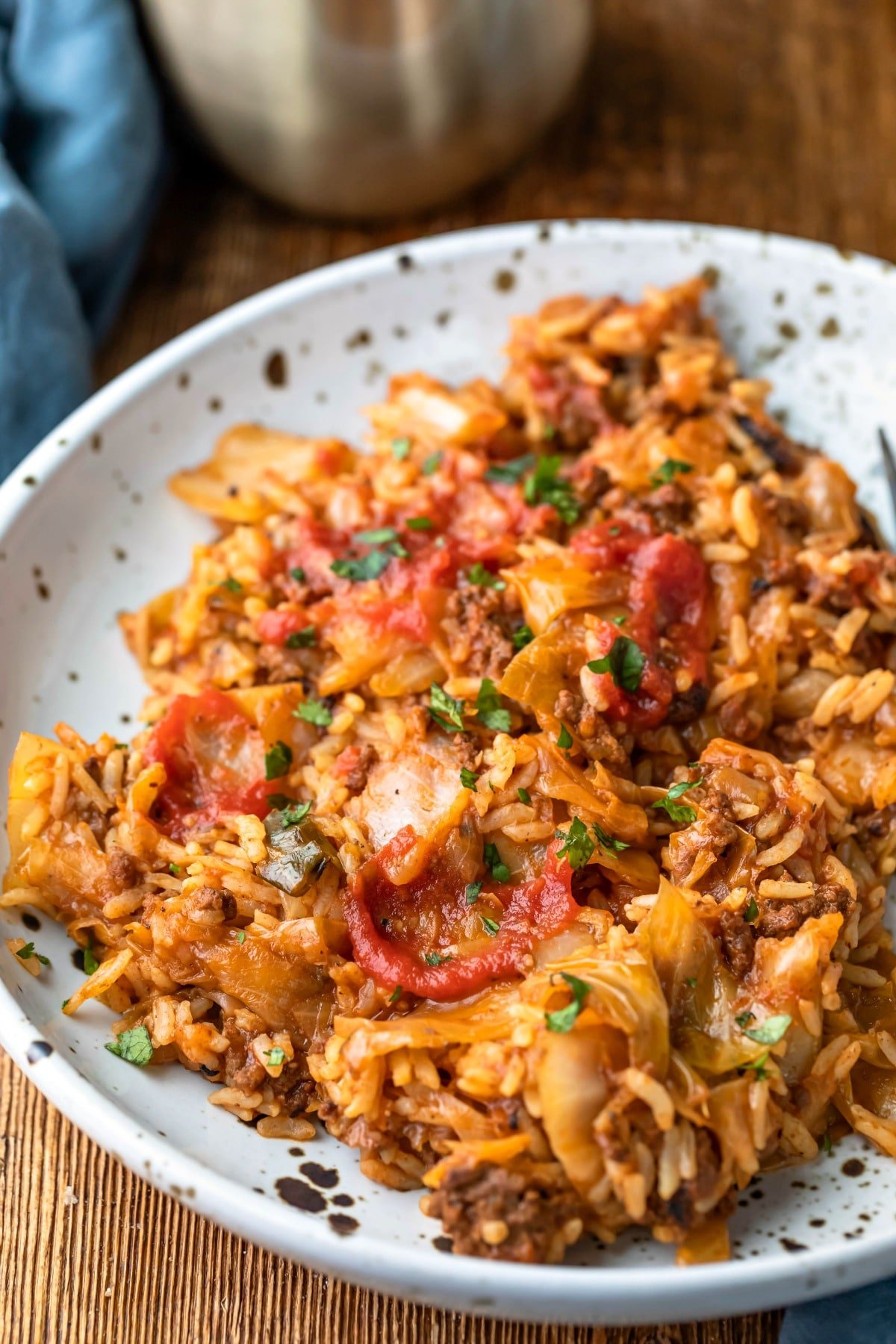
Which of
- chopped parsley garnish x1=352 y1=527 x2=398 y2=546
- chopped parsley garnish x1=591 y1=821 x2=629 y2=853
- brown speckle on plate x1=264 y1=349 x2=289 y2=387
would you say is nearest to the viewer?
chopped parsley garnish x1=591 y1=821 x2=629 y2=853

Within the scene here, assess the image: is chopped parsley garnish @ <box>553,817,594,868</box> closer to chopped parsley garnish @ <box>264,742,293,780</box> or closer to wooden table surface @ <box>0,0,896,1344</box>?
chopped parsley garnish @ <box>264,742,293,780</box>

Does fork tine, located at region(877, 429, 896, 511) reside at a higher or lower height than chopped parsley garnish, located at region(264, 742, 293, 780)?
lower

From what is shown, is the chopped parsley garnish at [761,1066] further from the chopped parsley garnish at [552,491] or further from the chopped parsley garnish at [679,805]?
the chopped parsley garnish at [552,491]

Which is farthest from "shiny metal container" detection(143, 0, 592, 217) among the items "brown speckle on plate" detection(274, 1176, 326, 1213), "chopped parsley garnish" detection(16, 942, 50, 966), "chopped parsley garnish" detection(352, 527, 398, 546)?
"brown speckle on plate" detection(274, 1176, 326, 1213)

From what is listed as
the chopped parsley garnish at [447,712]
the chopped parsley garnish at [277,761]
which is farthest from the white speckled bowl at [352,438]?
the chopped parsley garnish at [447,712]

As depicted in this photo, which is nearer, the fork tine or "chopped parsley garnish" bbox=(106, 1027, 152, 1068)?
"chopped parsley garnish" bbox=(106, 1027, 152, 1068)

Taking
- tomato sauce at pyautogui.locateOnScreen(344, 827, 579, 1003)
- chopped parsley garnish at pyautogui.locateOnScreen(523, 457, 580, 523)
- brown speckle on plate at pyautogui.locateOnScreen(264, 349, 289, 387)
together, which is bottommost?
tomato sauce at pyautogui.locateOnScreen(344, 827, 579, 1003)

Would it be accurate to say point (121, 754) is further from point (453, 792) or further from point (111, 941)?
point (453, 792)

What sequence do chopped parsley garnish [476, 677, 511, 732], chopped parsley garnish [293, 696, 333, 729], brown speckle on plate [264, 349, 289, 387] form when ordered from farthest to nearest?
brown speckle on plate [264, 349, 289, 387]
chopped parsley garnish [293, 696, 333, 729]
chopped parsley garnish [476, 677, 511, 732]
